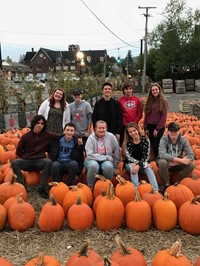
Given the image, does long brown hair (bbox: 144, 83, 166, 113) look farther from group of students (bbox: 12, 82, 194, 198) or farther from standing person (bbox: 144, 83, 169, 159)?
group of students (bbox: 12, 82, 194, 198)

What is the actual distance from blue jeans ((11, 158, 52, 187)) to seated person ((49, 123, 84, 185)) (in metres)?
0.09

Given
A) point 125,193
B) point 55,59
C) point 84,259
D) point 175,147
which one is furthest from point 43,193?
point 55,59

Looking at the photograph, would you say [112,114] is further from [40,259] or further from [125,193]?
[40,259]

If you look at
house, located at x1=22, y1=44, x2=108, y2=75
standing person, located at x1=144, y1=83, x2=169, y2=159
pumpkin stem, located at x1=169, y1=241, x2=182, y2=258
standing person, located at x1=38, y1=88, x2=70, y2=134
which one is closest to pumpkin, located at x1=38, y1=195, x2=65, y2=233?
pumpkin stem, located at x1=169, y1=241, x2=182, y2=258

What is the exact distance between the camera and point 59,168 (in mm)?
4605

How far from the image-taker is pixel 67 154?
15.5 ft

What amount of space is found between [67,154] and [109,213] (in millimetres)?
1374

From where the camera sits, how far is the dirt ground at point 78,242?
3187 millimetres

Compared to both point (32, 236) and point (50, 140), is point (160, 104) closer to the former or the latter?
point (50, 140)

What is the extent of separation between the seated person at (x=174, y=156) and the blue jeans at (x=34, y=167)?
144 centimetres

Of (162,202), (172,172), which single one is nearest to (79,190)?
(162,202)

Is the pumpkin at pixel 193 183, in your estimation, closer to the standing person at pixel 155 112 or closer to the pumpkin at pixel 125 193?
the pumpkin at pixel 125 193

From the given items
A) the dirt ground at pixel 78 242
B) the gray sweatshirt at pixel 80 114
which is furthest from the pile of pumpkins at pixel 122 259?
the gray sweatshirt at pixel 80 114

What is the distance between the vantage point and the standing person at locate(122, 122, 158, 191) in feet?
14.8
